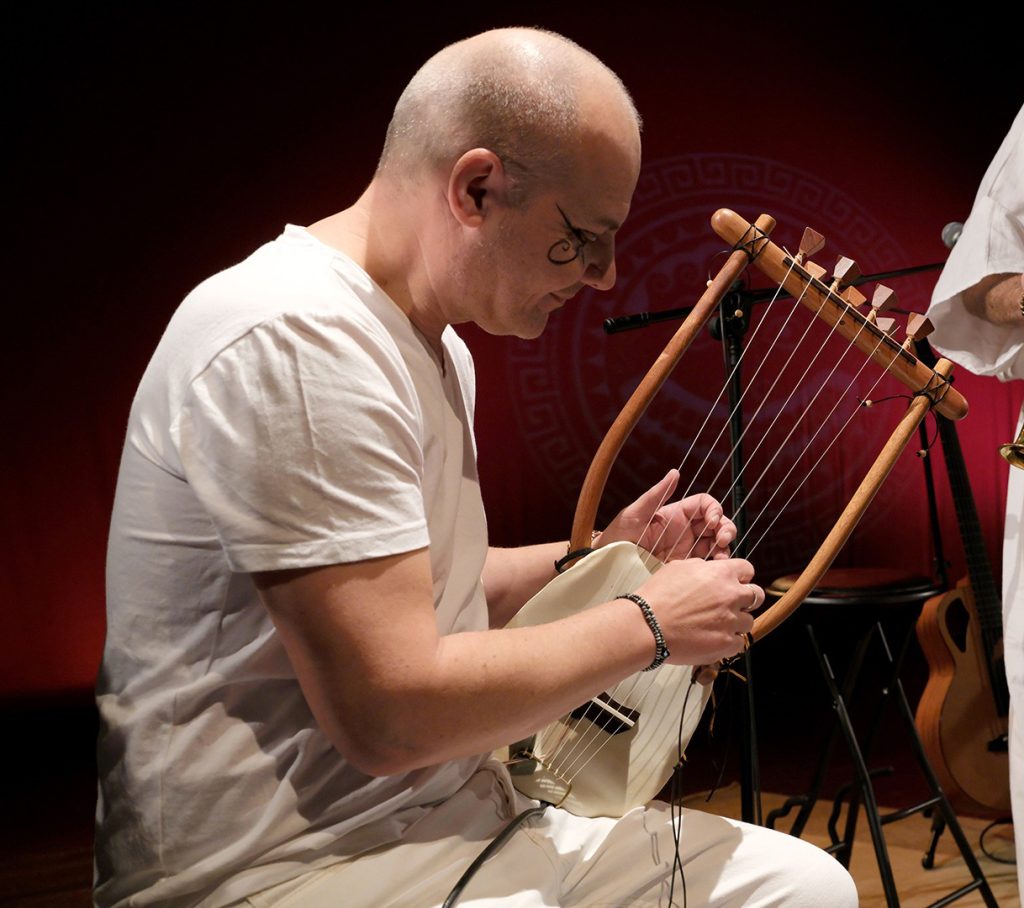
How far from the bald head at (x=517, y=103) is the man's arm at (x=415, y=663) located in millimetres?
404

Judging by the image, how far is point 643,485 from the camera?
3.85m

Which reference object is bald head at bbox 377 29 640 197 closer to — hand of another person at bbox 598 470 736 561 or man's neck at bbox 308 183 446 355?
man's neck at bbox 308 183 446 355

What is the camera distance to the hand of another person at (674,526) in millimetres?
1334

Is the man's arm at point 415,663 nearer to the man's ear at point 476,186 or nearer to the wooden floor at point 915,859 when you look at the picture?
the man's ear at point 476,186

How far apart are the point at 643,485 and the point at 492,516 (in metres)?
0.57

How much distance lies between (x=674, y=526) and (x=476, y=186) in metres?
→ 0.51

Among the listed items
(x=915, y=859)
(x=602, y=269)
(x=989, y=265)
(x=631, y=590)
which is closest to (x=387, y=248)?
(x=602, y=269)

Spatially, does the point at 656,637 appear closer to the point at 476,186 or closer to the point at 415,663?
the point at 415,663

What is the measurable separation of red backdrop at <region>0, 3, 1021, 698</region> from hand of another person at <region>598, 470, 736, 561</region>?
230cm

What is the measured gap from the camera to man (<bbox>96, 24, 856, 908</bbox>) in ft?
2.97

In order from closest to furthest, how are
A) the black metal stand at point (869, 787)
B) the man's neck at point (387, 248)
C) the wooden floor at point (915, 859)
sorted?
the man's neck at point (387, 248) → the black metal stand at point (869, 787) → the wooden floor at point (915, 859)

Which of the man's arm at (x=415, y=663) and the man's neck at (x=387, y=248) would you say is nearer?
the man's arm at (x=415, y=663)

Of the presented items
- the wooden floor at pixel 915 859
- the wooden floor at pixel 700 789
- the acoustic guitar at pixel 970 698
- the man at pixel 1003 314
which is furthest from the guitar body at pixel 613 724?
the acoustic guitar at pixel 970 698

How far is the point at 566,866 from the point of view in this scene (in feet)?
3.72
